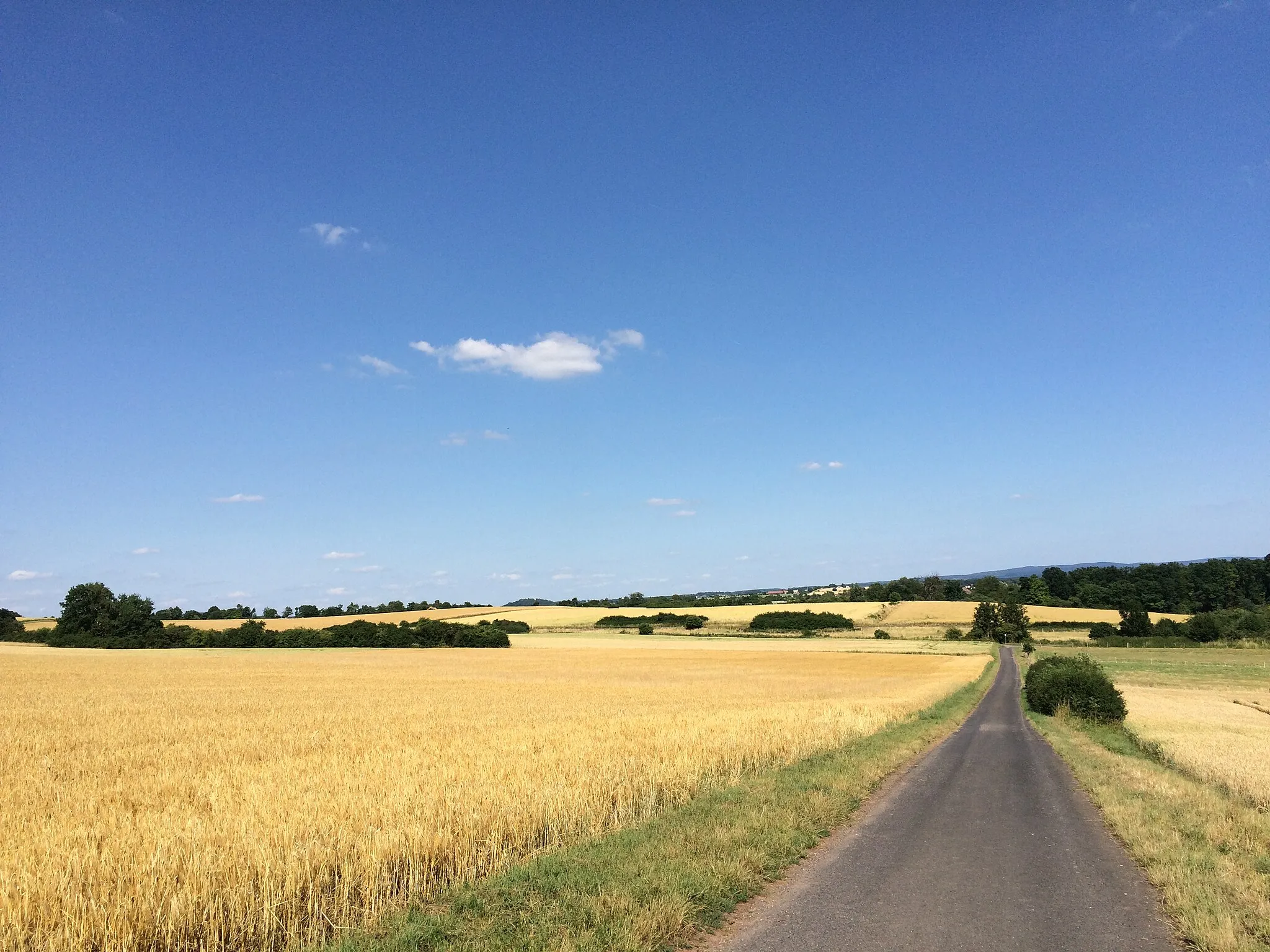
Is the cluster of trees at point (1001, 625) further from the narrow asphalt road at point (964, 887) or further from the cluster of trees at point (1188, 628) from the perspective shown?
the narrow asphalt road at point (964, 887)

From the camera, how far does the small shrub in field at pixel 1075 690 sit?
31150 millimetres

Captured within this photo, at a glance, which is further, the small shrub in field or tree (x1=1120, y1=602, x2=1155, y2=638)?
tree (x1=1120, y1=602, x2=1155, y2=638)

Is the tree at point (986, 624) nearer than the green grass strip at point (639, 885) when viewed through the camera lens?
No

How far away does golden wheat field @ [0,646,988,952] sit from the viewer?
22.9 ft

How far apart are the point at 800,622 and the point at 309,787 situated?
119 m

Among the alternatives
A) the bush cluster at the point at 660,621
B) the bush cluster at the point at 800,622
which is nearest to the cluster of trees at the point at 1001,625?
the bush cluster at the point at 800,622

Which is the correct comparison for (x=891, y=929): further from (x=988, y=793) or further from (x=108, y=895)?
(x=988, y=793)

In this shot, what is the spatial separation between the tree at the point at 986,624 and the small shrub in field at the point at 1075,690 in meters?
89.4

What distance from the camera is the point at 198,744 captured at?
1827 cm

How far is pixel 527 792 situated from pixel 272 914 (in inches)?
205

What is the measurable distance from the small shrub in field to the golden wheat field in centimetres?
526

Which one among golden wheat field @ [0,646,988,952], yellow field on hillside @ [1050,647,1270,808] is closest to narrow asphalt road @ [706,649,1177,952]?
golden wheat field @ [0,646,988,952]

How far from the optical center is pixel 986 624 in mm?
120500

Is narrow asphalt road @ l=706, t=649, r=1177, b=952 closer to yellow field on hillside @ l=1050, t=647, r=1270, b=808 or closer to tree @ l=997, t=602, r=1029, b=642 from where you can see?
yellow field on hillside @ l=1050, t=647, r=1270, b=808
